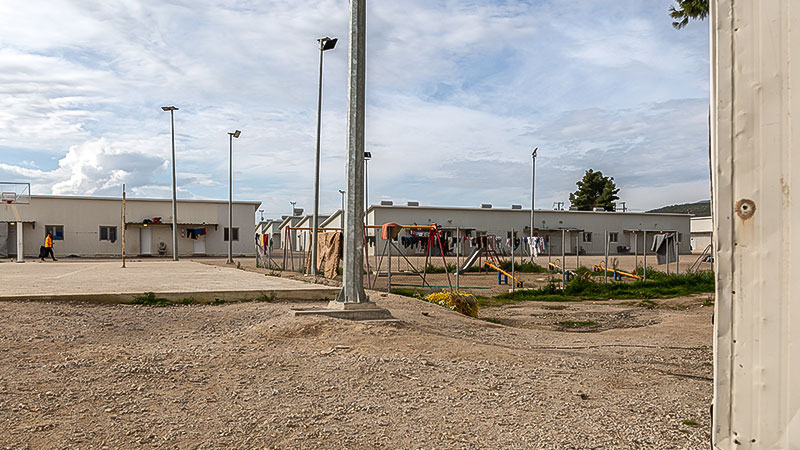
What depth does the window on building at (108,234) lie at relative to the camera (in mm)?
50781

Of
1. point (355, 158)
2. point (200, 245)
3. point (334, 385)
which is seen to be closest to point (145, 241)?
point (200, 245)

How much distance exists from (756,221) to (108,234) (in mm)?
54261

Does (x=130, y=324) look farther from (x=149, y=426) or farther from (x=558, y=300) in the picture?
(x=558, y=300)

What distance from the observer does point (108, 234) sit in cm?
5094

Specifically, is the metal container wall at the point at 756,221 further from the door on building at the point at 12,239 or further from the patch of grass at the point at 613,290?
the door on building at the point at 12,239

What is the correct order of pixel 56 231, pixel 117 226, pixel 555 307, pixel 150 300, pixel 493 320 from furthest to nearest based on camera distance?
pixel 117 226, pixel 56 231, pixel 555 307, pixel 493 320, pixel 150 300

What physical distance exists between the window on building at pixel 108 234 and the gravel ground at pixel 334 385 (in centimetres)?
4551

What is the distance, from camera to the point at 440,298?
40.8 feet

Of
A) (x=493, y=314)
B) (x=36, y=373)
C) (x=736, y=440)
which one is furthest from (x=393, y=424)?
(x=493, y=314)

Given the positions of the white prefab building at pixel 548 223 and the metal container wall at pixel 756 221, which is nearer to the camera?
the metal container wall at pixel 756 221

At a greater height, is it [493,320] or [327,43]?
[327,43]

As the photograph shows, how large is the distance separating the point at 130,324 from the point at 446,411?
5380mm

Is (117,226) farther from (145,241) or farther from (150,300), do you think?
(150,300)

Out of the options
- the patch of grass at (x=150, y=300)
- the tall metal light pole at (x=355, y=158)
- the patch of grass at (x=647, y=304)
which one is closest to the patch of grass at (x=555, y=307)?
the patch of grass at (x=647, y=304)
